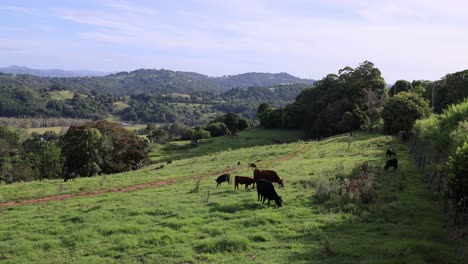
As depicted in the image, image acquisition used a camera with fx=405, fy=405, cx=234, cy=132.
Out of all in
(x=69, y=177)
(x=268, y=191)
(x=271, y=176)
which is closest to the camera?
(x=268, y=191)

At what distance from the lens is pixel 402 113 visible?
42250 mm

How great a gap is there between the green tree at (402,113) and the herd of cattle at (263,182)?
982 inches

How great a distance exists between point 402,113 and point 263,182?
3021 cm

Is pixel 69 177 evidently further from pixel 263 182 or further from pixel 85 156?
pixel 263 182

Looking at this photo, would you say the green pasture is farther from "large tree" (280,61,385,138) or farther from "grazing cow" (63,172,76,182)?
"grazing cow" (63,172,76,182)

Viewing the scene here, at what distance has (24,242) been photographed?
14203 mm

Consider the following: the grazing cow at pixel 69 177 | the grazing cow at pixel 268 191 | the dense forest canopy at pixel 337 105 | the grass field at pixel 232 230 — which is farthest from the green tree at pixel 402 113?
the grazing cow at pixel 69 177

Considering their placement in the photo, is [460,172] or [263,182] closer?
[460,172]

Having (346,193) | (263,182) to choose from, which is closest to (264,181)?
(263,182)

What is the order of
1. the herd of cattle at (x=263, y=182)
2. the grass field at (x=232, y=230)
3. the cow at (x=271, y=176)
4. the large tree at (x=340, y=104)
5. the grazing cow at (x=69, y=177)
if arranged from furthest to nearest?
the large tree at (x=340, y=104), the grazing cow at (x=69, y=177), the cow at (x=271, y=176), the herd of cattle at (x=263, y=182), the grass field at (x=232, y=230)

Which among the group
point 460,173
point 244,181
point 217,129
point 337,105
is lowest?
point 217,129

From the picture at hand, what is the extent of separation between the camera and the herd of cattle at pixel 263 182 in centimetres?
1719

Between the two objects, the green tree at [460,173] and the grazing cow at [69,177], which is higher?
the green tree at [460,173]

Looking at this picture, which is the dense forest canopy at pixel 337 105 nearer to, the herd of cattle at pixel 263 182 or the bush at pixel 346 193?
the herd of cattle at pixel 263 182
